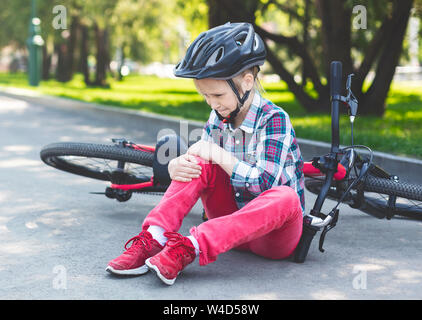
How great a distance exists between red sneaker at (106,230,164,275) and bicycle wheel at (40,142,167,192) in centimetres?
113

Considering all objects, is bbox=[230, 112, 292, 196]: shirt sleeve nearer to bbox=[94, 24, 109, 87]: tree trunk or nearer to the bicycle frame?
the bicycle frame

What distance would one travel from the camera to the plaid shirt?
3.37 metres

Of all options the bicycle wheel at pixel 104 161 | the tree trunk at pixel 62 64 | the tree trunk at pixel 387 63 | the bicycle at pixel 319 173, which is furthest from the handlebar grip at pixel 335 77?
the tree trunk at pixel 62 64

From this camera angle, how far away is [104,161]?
191 inches

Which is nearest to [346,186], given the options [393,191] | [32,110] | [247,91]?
[393,191]

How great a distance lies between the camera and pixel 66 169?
524cm

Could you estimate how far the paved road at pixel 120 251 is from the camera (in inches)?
127

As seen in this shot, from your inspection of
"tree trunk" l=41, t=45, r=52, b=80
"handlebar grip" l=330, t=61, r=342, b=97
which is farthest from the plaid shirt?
"tree trunk" l=41, t=45, r=52, b=80

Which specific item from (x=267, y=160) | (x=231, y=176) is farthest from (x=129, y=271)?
(x=267, y=160)

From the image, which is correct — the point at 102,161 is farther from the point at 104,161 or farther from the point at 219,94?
the point at 219,94

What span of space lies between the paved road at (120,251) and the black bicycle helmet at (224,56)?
0.92 metres

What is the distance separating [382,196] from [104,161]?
2014mm

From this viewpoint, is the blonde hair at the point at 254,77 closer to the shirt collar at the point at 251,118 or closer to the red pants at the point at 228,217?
the shirt collar at the point at 251,118

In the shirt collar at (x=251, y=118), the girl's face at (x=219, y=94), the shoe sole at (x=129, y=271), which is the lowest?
the shoe sole at (x=129, y=271)
